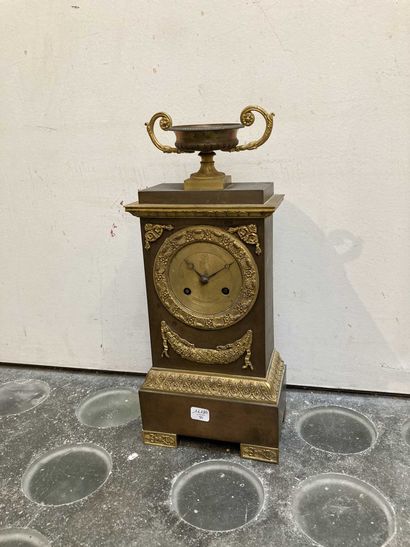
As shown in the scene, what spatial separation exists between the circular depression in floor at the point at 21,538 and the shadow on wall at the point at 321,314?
111cm

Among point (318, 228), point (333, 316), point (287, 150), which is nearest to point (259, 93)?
point (287, 150)

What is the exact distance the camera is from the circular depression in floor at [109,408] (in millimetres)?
1866

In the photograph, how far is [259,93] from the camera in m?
1.72

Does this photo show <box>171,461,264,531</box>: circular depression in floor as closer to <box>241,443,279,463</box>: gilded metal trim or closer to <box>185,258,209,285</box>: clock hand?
<box>241,443,279,463</box>: gilded metal trim

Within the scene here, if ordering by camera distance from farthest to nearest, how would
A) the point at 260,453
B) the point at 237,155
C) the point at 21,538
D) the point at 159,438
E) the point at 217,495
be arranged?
the point at 237,155 → the point at 159,438 → the point at 260,453 → the point at 217,495 → the point at 21,538

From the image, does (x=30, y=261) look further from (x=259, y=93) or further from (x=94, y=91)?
(x=259, y=93)

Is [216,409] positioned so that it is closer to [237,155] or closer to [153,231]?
[153,231]

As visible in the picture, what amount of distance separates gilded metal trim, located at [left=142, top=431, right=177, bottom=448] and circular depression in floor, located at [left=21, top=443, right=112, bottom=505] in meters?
0.15

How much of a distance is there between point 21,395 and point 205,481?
1.00m

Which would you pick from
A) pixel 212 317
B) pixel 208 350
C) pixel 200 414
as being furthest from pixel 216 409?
pixel 212 317

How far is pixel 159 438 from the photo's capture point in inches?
66.1

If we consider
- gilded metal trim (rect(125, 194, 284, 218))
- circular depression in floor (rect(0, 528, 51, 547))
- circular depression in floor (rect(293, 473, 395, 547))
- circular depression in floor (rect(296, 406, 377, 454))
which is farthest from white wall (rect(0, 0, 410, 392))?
circular depression in floor (rect(0, 528, 51, 547))

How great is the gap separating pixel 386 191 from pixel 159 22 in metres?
1.04

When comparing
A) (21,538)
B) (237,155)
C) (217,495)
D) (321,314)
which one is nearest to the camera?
(21,538)
